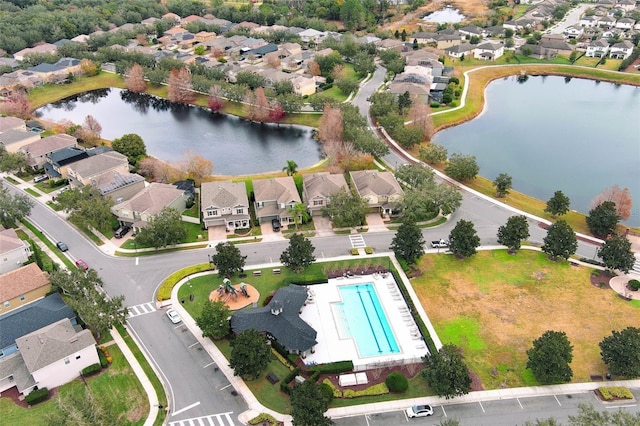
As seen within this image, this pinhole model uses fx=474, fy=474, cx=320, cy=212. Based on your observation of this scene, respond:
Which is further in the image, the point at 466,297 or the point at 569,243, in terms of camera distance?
the point at 569,243

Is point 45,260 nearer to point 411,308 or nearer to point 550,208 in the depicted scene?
point 411,308

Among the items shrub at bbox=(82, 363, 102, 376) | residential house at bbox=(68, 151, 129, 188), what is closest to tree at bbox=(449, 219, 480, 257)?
shrub at bbox=(82, 363, 102, 376)

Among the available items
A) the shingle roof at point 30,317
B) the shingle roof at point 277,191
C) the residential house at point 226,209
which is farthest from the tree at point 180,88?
the shingle roof at point 30,317

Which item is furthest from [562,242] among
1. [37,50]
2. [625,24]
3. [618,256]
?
[37,50]

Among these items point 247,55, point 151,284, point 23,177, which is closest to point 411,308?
point 151,284

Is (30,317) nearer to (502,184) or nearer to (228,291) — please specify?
(228,291)

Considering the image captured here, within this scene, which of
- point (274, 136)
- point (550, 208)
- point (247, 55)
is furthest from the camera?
point (247, 55)

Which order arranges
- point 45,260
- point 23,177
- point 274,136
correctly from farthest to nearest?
point 274,136 < point 23,177 < point 45,260

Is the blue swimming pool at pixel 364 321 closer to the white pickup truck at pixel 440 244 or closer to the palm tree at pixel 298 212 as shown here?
the white pickup truck at pixel 440 244

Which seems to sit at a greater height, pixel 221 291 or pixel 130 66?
pixel 130 66
